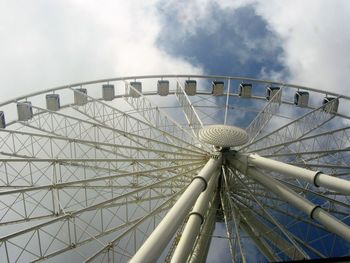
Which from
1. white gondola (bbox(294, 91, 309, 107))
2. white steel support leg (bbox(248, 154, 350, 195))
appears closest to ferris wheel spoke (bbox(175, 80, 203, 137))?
white steel support leg (bbox(248, 154, 350, 195))

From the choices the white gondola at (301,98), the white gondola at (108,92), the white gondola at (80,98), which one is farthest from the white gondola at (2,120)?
the white gondola at (301,98)

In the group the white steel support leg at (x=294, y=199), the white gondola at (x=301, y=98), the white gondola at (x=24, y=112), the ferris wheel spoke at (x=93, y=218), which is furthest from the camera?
the white gondola at (x=301, y=98)

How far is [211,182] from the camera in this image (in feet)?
81.9

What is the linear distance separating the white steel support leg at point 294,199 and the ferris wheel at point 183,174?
0.19 ft

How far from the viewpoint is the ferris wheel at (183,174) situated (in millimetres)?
21219

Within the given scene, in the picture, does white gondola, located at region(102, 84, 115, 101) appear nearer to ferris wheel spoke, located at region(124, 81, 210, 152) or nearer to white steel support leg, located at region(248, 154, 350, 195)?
ferris wheel spoke, located at region(124, 81, 210, 152)

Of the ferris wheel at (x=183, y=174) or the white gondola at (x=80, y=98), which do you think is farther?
the white gondola at (x=80, y=98)

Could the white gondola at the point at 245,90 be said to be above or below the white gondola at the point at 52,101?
above

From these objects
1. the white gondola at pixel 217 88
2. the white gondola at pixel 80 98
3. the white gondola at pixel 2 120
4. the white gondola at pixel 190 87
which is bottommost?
the white gondola at pixel 2 120

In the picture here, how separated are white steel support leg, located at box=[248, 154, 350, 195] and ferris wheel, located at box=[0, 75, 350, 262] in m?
0.06

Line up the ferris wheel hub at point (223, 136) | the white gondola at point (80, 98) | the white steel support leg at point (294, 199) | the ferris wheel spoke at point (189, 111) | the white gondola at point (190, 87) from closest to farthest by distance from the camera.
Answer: the white steel support leg at point (294, 199)
the ferris wheel hub at point (223, 136)
the ferris wheel spoke at point (189, 111)
the white gondola at point (80, 98)
the white gondola at point (190, 87)

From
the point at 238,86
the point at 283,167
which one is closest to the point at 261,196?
the point at 283,167

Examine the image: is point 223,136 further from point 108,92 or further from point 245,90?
point 108,92

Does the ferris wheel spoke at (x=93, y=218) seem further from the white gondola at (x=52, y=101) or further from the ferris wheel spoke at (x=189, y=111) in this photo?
the white gondola at (x=52, y=101)
